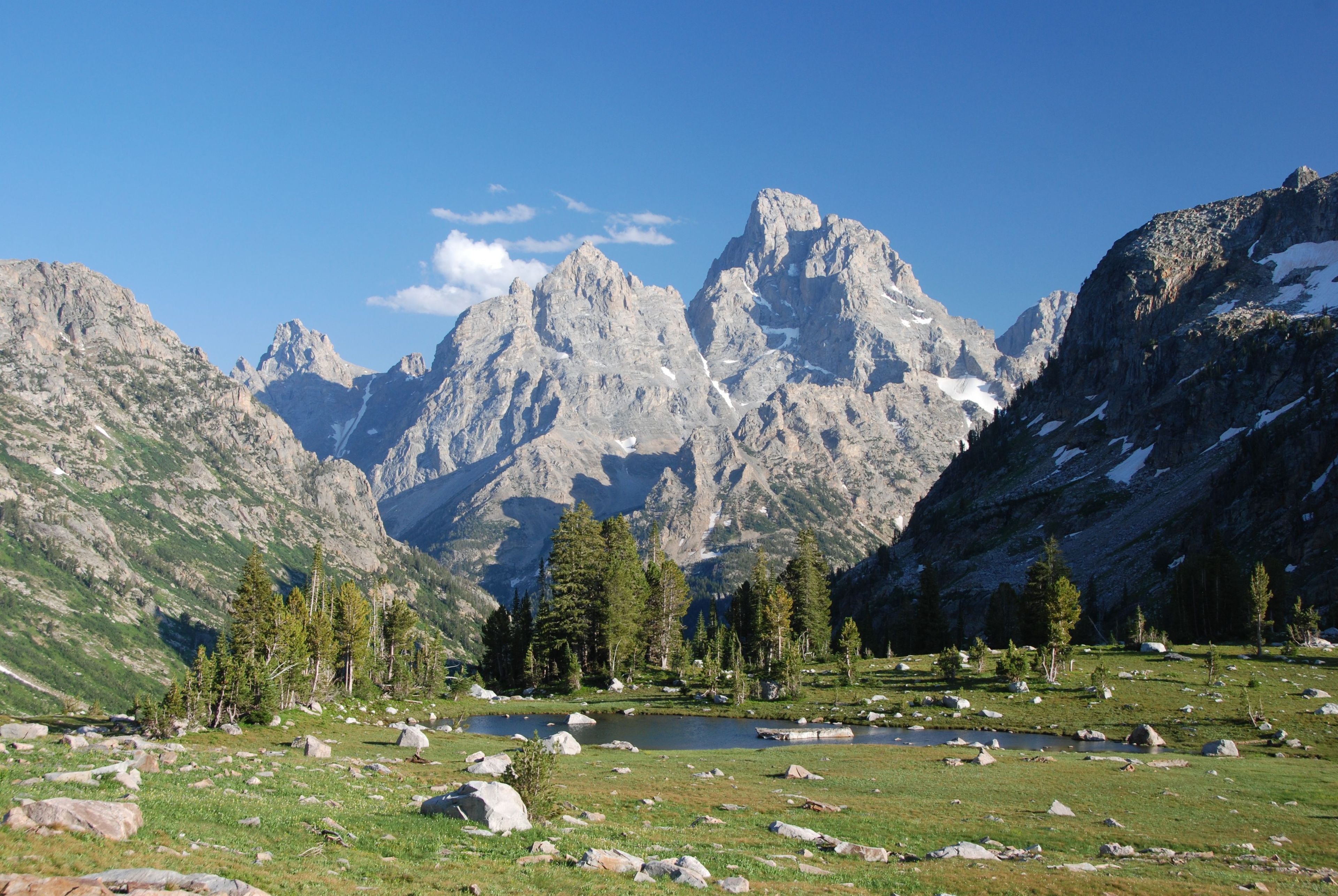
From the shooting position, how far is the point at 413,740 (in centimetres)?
5450

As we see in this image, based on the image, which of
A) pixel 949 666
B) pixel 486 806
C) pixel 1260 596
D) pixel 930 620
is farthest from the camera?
pixel 930 620

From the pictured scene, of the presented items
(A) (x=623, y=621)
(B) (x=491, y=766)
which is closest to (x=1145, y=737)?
(B) (x=491, y=766)

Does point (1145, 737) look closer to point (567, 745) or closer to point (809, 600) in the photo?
point (567, 745)

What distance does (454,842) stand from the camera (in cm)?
2350

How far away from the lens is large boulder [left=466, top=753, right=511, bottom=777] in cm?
3991

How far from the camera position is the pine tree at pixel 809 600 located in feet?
388

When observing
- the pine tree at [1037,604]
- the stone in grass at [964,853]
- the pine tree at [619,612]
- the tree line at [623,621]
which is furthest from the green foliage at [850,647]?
the stone in grass at [964,853]

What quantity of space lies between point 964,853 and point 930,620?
4189 inches

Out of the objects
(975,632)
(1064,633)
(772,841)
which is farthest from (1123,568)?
(772,841)

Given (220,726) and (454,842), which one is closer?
(454,842)

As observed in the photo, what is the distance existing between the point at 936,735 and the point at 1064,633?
21.8 m

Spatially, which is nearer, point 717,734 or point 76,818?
point 76,818

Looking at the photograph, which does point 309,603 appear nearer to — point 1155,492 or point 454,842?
point 454,842

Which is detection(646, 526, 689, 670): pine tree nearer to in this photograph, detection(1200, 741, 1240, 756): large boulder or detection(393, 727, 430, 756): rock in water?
detection(393, 727, 430, 756): rock in water
